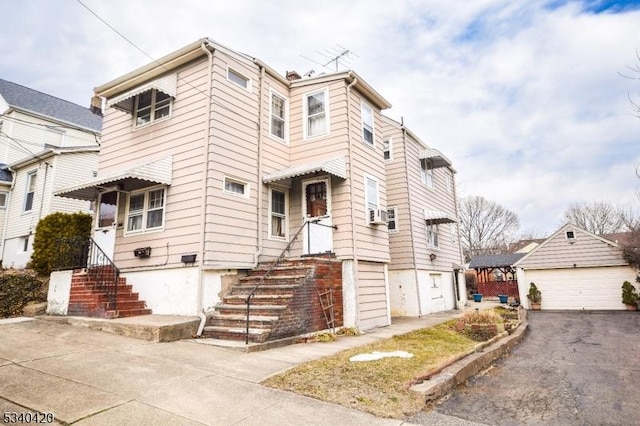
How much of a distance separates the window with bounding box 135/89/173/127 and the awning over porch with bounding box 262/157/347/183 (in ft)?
11.9

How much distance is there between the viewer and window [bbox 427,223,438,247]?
17069mm

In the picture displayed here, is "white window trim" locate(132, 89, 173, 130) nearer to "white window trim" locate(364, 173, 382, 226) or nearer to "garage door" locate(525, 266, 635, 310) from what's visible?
"white window trim" locate(364, 173, 382, 226)

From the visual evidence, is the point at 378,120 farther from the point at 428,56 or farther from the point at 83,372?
the point at 83,372

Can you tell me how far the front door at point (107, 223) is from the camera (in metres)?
10.4

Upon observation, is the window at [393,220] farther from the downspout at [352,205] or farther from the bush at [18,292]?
the bush at [18,292]

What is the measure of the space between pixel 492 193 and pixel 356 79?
4412 centimetres

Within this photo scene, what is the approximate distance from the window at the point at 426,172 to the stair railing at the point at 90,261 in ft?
45.8

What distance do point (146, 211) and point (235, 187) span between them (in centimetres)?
269

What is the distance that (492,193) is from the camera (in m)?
49.1

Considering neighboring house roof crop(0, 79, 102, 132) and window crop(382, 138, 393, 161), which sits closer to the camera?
window crop(382, 138, 393, 161)

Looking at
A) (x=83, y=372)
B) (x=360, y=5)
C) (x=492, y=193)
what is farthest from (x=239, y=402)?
(x=492, y=193)

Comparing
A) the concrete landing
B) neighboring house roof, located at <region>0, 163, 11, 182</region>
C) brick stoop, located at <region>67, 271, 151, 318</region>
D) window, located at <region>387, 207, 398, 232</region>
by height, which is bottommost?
the concrete landing

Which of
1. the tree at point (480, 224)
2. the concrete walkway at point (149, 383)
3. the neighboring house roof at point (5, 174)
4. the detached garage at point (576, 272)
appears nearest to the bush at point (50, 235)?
the concrete walkway at point (149, 383)

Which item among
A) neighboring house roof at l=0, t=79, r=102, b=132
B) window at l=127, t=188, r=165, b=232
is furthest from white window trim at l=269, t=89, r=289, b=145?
neighboring house roof at l=0, t=79, r=102, b=132
